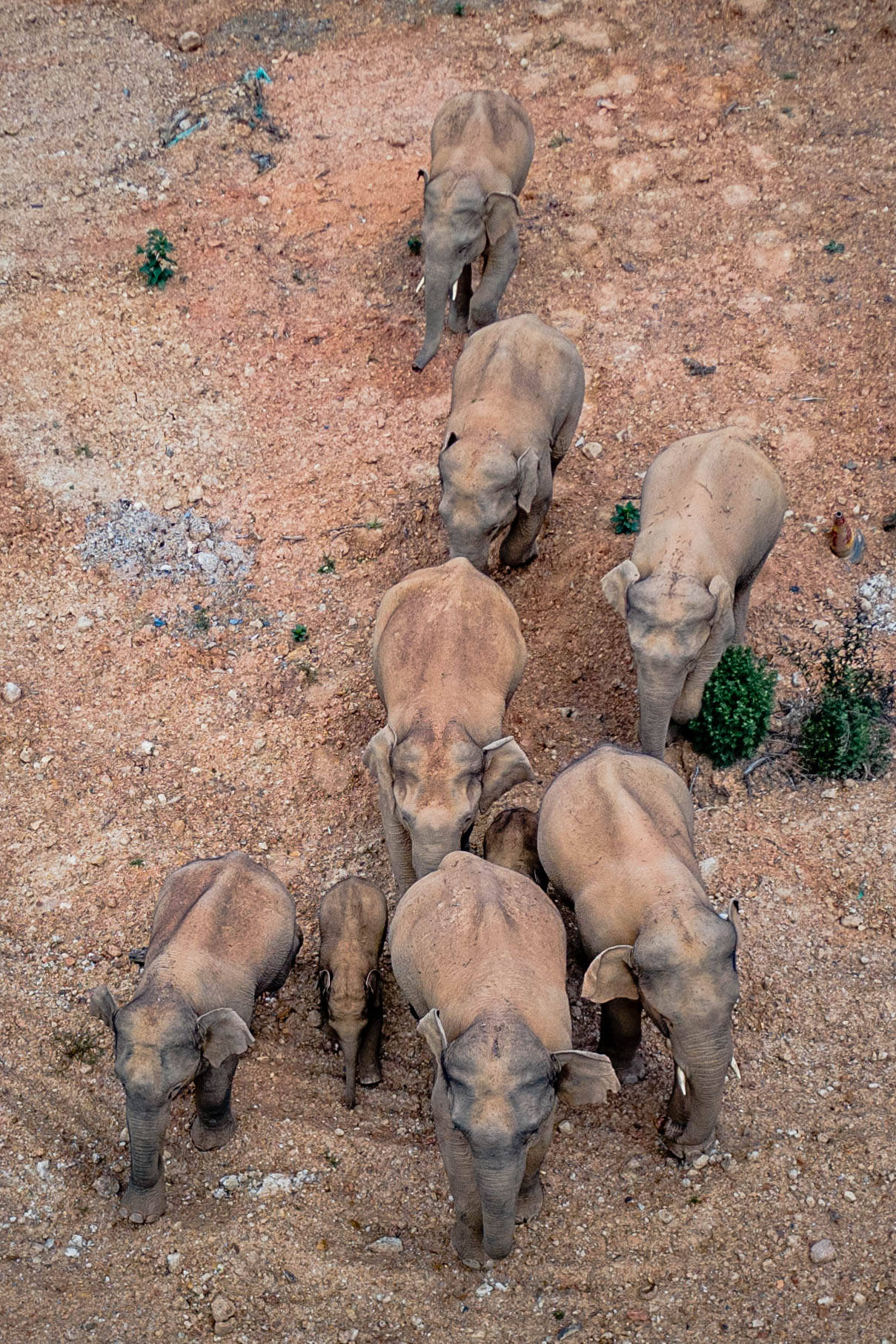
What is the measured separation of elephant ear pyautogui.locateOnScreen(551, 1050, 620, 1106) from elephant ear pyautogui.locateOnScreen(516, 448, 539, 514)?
4710 millimetres

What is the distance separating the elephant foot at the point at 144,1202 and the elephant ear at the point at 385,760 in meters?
2.60

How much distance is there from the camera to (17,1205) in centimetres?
752

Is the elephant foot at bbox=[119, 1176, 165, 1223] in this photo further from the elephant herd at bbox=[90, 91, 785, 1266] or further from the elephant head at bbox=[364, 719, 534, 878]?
the elephant head at bbox=[364, 719, 534, 878]

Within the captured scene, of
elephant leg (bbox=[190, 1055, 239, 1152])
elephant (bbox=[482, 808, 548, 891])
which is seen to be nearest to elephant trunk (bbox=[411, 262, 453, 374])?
elephant (bbox=[482, 808, 548, 891])

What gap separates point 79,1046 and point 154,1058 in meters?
1.62

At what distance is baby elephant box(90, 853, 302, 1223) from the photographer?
6988 millimetres

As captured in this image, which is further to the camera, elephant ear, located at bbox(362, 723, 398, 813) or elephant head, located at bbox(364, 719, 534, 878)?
elephant ear, located at bbox(362, 723, 398, 813)

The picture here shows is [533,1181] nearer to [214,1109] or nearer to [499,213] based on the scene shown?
[214,1109]

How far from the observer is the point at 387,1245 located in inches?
291

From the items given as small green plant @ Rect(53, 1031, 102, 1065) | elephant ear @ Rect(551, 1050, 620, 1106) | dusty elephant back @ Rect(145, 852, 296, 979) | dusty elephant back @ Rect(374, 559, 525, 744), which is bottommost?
small green plant @ Rect(53, 1031, 102, 1065)

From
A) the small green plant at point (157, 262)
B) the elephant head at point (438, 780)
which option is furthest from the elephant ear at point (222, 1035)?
the small green plant at point (157, 262)

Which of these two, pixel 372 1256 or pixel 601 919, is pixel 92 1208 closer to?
pixel 372 1256

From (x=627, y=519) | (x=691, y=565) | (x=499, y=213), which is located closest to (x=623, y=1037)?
(x=691, y=565)

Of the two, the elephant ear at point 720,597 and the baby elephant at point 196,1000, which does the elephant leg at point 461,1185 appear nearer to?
the baby elephant at point 196,1000
